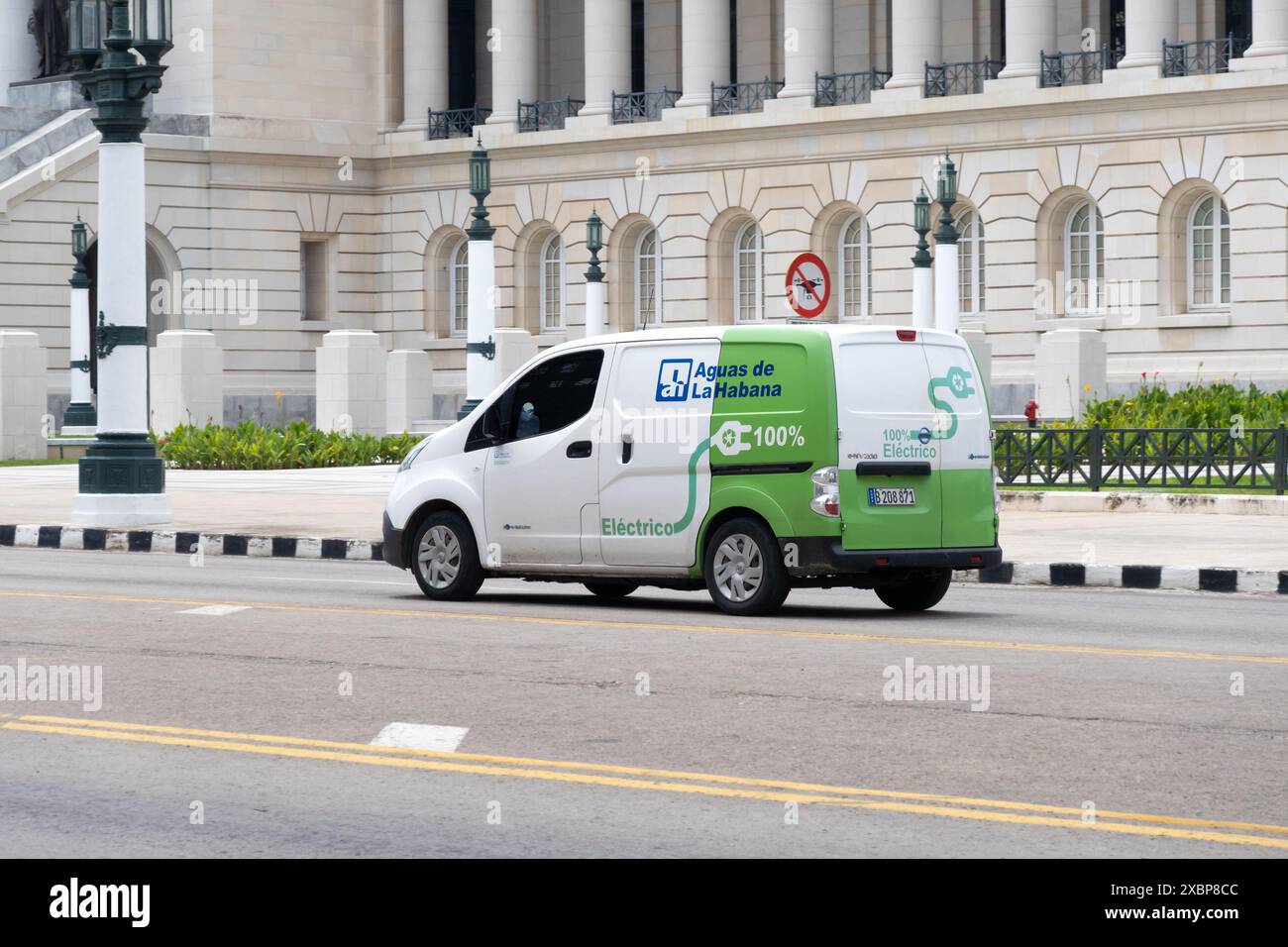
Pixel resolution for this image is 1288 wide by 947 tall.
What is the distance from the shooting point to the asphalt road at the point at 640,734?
7996 mm

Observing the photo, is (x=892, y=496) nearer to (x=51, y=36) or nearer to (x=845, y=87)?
(x=845, y=87)

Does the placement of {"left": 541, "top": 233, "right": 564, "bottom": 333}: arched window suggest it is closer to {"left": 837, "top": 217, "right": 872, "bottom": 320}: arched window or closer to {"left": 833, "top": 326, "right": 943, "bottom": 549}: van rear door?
{"left": 837, "top": 217, "right": 872, "bottom": 320}: arched window

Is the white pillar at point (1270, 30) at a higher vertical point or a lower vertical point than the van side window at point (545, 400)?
higher

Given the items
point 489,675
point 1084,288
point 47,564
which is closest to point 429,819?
point 489,675

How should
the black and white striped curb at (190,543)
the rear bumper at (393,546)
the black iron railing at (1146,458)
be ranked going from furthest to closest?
1. the black iron railing at (1146,458)
2. the black and white striped curb at (190,543)
3. the rear bumper at (393,546)

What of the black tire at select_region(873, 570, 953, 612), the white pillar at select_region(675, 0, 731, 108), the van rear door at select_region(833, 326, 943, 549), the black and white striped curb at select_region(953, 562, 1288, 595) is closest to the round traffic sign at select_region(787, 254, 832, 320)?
the black and white striped curb at select_region(953, 562, 1288, 595)

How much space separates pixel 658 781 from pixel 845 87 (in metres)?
48.1

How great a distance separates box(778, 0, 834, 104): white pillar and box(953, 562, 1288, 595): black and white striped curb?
3657 centimetres

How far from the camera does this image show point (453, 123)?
6147 centimetres

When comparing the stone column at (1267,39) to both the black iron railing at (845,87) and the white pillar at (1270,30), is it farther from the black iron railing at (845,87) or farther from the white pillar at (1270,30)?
the black iron railing at (845,87)

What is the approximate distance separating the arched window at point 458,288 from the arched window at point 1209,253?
19.8 metres

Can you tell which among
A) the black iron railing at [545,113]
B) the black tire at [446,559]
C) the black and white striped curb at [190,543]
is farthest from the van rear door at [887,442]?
the black iron railing at [545,113]

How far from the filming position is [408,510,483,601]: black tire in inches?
658

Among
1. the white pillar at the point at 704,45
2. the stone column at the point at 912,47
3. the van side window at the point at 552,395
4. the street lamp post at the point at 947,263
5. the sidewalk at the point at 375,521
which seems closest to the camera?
the van side window at the point at 552,395
